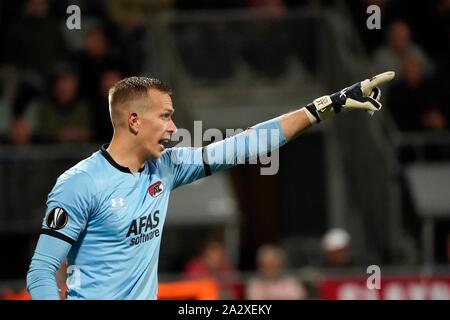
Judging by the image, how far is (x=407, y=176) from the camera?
1233 cm

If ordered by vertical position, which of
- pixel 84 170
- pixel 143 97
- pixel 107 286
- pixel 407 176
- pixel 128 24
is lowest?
pixel 107 286

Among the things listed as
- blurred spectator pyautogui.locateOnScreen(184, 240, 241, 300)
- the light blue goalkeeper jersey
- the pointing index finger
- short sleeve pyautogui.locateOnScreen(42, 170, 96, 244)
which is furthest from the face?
blurred spectator pyautogui.locateOnScreen(184, 240, 241, 300)

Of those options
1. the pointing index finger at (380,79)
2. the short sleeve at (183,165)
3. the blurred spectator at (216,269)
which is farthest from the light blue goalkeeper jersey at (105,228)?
the blurred spectator at (216,269)

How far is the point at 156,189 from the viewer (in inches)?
245

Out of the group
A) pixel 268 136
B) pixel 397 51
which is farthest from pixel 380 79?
pixel 397 51

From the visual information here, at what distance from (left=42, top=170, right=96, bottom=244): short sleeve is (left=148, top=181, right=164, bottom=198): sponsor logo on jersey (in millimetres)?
411

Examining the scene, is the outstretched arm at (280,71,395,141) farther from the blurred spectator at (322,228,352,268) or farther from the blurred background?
the blurred spectator at (322,228,352,268)

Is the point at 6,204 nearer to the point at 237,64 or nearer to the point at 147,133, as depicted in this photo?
the point at 237,64

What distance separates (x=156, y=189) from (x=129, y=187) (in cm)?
21

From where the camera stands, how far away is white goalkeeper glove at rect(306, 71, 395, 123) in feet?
20.1

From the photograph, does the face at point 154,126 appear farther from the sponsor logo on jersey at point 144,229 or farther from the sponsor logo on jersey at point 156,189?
the sponsor logo on jersey at point 144,229

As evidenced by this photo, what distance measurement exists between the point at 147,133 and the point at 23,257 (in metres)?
6.23

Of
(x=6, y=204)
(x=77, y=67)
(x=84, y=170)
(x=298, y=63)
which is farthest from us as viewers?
(x=298, y=63)

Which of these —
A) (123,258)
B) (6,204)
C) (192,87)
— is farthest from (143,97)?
(192,87)
